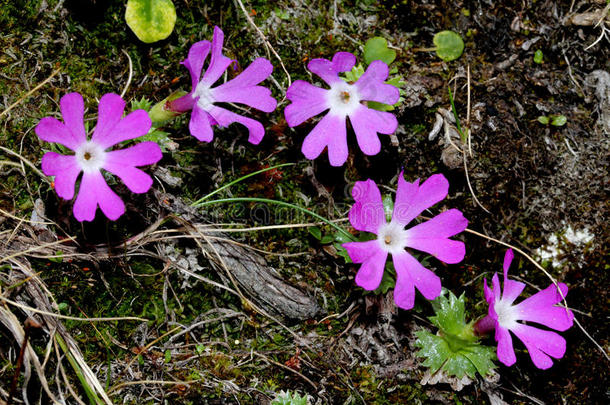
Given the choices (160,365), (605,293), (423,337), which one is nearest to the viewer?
(160,365)

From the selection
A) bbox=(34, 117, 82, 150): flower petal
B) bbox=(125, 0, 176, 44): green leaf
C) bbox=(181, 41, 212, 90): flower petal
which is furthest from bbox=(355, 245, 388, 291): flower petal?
bbox=(125, 0, 176, 44): green leaf

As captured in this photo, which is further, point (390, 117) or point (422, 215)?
point (422, 215)

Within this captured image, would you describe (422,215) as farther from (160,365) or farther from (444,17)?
(160,365)

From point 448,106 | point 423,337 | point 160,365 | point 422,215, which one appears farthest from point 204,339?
point 448,106

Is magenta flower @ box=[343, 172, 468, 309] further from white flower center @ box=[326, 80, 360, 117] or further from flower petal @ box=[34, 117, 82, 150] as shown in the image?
flower petal @ box=[34, 117, 82, 150]

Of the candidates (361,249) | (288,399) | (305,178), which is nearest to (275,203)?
(305,178)

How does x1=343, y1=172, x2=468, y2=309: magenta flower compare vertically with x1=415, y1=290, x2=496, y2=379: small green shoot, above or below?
above
